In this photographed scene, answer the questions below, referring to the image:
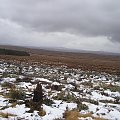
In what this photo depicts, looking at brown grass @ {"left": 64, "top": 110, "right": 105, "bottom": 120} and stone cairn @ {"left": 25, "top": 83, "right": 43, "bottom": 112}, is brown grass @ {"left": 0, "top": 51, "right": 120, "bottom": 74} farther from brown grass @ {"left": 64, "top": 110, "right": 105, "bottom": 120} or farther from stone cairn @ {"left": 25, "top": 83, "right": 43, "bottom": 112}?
brown grass @ {"left": 64, "top": 110, "right": 105, "bottom": 120}

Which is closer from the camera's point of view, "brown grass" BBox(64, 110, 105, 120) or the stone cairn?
"brown grass" BBox(64, 110, 105, 120)

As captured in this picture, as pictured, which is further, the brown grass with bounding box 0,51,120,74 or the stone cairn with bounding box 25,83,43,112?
the brown grass with bounding box 0,51,120,74

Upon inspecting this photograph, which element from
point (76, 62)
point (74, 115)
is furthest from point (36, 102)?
point (76, 62)

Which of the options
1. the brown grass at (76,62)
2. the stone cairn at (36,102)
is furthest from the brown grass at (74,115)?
the brown grass at (76,62)

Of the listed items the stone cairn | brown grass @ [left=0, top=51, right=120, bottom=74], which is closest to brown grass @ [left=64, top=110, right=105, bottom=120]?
the stone cairn

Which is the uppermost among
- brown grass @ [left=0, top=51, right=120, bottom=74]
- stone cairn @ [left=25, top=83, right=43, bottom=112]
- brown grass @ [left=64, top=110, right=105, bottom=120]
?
stone cairn @ [left=25, top=83, right=43, bottom=112]

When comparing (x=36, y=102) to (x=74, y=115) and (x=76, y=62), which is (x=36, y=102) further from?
(x=76, y=62)

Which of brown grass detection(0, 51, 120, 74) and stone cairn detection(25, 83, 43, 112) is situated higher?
stone cairn detection(25, 83, 43, 112)

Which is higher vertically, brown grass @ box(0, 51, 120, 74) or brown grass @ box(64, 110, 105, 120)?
brown grass @ box(64, 110, 105, 120)

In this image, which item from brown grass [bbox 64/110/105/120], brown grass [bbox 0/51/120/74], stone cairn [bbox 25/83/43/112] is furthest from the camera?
brown grass [bbox 0/51/120/74]

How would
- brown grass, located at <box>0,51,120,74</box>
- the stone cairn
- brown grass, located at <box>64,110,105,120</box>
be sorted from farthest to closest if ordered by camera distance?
brown grass, located at <box>0,51,120,74</box> → the stone cairn → brown grass, located at <box>64,110,105,120</box>

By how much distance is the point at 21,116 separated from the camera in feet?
33.0

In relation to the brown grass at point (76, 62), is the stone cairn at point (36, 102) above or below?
above

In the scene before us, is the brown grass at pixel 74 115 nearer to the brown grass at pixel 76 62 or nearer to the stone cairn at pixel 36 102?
the stone cairn at pixel 36 102
